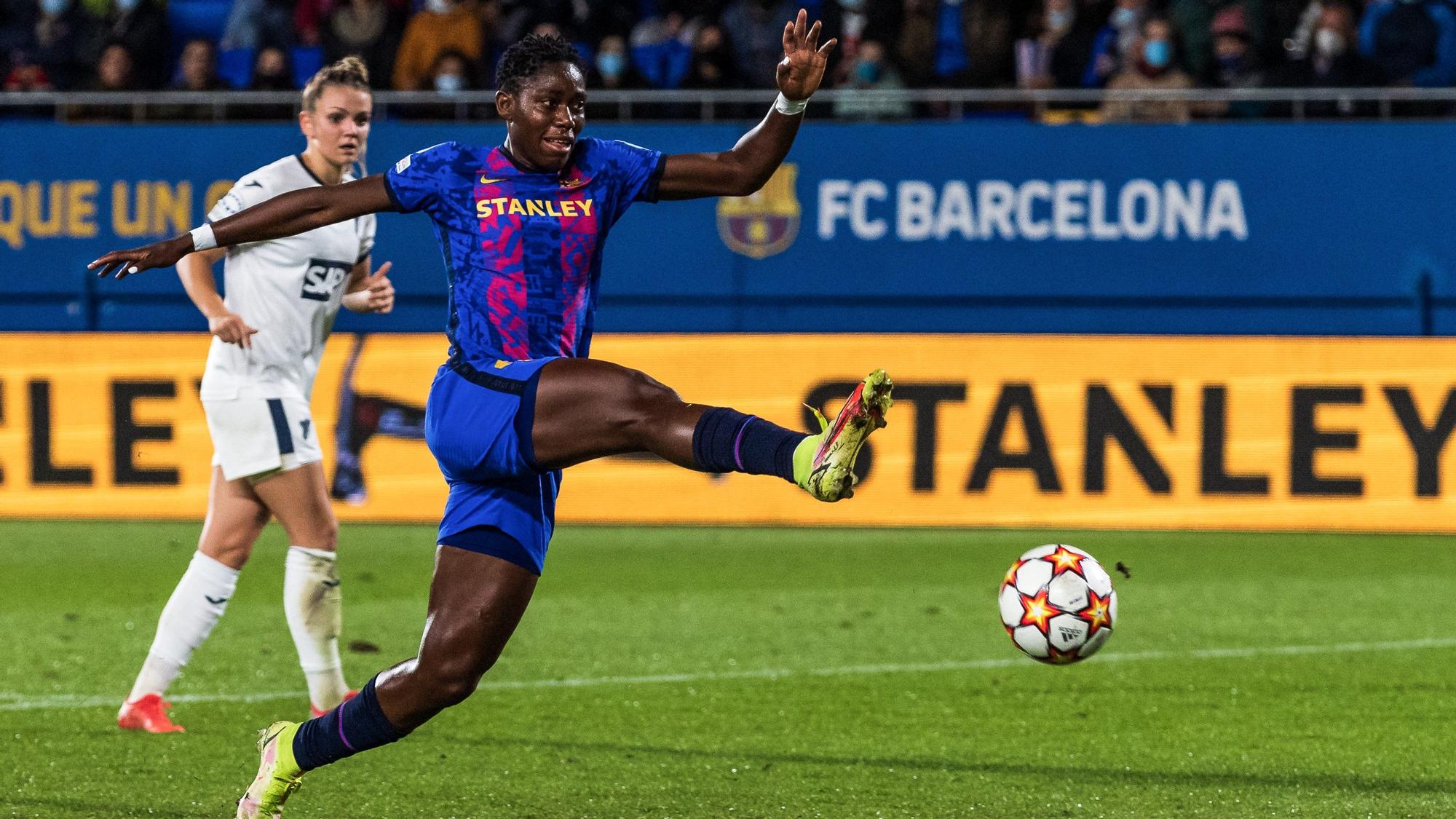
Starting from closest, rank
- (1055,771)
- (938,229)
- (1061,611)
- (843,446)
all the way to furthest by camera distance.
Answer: (843,446)
(1061,611)
(1055,771)
(938,229)

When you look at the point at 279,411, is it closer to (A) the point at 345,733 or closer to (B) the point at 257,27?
(A) the point at 345,733

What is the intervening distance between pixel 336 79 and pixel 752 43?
899 cm

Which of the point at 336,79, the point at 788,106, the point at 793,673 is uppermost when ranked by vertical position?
the point at 336,79

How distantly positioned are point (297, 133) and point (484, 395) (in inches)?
426

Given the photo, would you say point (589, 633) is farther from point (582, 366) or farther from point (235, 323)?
point (582, 366)

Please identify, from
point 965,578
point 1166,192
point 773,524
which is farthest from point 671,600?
point 1166,192

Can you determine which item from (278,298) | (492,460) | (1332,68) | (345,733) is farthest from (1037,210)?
(345,733)

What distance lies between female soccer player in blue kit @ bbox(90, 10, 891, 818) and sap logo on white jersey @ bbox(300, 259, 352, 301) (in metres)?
1.60

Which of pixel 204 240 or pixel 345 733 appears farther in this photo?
pixel 204 240

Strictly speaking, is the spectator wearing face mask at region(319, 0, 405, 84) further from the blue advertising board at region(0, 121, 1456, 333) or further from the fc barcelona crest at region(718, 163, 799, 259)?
the fc barcelona crest at region(718, 163, 799, 259)

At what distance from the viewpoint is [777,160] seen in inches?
185

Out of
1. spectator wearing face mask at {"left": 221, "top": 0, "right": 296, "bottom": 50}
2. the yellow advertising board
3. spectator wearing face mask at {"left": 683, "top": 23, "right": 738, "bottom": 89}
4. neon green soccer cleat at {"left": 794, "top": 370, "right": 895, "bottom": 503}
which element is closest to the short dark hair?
neon green soccer cleat at {"left": 794, "top": 370, "right": 895, "bottom": 503}

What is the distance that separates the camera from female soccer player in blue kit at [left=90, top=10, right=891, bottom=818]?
4.38m

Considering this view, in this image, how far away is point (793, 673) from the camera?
7.27 m
